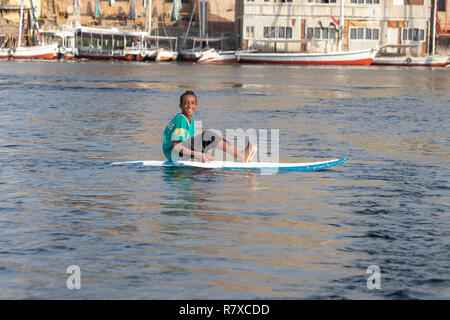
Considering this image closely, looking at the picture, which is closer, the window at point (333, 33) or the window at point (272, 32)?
the window at point (272, 32)

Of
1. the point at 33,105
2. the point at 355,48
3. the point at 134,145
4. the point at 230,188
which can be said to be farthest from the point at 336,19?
the point at 230,188

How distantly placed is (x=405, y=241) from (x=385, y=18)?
86.3m

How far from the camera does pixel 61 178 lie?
Answer: 13.5 m

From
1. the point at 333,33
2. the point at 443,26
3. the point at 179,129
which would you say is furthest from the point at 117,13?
the point at 179,129

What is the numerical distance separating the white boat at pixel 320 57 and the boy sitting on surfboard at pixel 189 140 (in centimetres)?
7604

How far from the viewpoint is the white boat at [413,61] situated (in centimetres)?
9181

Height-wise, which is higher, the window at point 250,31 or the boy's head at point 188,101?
the window at point 250,31

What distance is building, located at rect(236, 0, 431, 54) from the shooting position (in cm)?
9106

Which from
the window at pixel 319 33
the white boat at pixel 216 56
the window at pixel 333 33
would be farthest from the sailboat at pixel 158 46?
the window at pixel 333 33

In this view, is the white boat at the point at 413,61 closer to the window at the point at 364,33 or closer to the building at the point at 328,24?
the building at the point at 328,24

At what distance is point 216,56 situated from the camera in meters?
94.5

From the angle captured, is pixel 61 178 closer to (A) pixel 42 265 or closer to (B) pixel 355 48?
(A) pixel 42 265

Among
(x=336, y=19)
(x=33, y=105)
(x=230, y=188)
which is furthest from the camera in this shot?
(x=336, y=19)

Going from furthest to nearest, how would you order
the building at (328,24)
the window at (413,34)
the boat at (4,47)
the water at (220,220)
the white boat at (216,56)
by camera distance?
the boat at (4,47) → the white boat at (216,56) → the window at (413,34) → the building at (328,24) → the water at (220,220)
